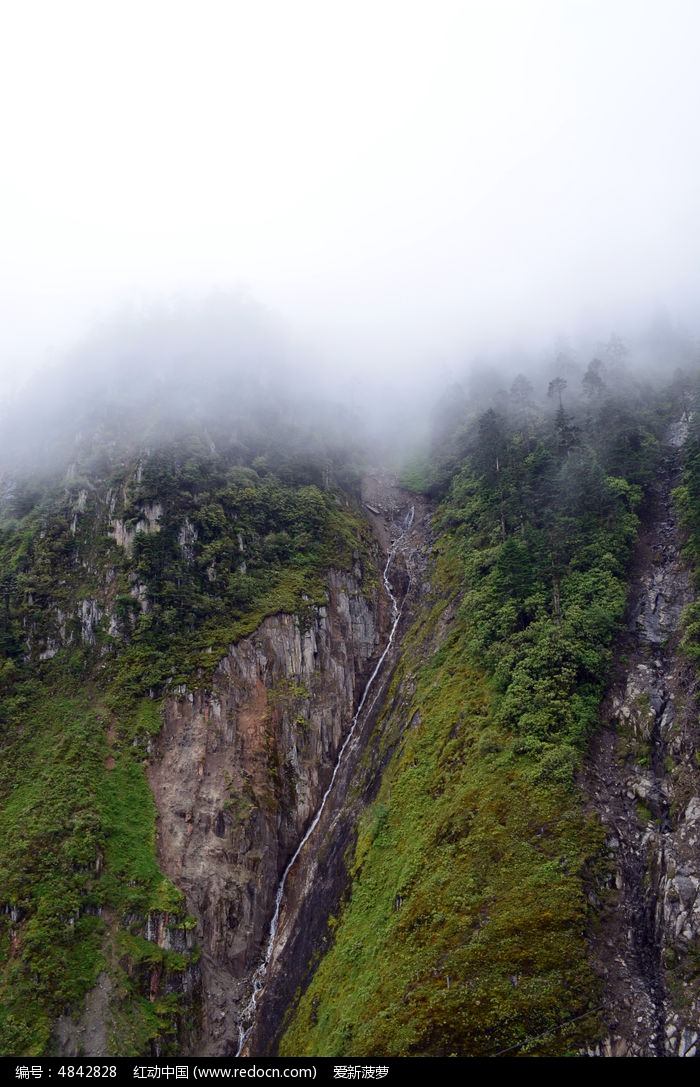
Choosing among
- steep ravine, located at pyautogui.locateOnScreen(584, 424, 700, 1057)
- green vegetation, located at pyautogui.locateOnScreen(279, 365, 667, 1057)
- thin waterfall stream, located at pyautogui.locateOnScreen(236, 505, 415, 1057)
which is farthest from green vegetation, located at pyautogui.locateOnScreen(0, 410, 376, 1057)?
steep ravine, located at pyautogui.locateOnScreen(584, 424, 700, 1057)

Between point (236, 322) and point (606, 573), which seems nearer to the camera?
point (606, 573)

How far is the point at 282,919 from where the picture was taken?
47344 millimetres

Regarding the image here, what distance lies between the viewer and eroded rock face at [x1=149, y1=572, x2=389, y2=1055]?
4544 cm

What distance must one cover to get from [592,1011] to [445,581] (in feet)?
142

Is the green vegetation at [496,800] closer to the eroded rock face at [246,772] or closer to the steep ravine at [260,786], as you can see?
the steep ravine at [260,786]

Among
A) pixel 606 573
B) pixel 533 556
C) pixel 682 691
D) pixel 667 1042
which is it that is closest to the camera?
pixel 667 1042

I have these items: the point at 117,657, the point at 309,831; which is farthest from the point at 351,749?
the point at 117,657

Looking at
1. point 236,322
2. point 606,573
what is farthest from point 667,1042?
point 236,322

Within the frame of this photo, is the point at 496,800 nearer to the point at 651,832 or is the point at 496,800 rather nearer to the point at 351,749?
the point at 651,832

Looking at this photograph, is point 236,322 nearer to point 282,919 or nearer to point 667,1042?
point 282,919

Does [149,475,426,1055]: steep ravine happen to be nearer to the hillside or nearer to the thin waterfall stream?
the hillside

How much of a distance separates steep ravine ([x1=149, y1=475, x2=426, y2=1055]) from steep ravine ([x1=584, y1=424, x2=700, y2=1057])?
22.2 meters

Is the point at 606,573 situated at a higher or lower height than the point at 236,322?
lower

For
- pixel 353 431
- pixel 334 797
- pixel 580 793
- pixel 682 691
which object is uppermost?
pixel 353 431
